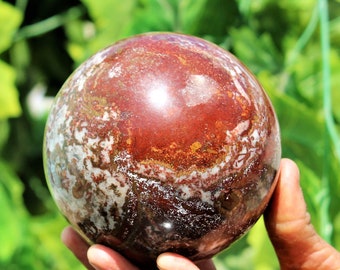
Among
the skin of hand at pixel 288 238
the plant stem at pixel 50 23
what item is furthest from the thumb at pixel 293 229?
the plant stem at pixel 50 23

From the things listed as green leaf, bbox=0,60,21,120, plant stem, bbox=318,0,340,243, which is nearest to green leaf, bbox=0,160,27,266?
green leaf, bbox=0,60,21,120

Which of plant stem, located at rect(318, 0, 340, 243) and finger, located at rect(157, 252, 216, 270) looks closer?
finger, located at rect(157, 252, 216, 270)

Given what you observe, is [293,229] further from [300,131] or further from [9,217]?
[9,217]

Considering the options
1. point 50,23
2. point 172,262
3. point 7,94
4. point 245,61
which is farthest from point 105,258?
point 50,23

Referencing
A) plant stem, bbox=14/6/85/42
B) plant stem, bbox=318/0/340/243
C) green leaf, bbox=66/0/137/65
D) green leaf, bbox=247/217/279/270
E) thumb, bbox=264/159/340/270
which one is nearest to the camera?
thumb, bbox=264/159/340/270

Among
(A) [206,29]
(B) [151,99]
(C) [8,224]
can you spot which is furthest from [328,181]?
(C) [8,224]

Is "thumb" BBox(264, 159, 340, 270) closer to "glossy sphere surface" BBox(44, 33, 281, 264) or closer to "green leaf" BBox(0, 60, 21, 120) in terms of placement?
"glossy sphere surface" BBox(44, 33, 281, 264)

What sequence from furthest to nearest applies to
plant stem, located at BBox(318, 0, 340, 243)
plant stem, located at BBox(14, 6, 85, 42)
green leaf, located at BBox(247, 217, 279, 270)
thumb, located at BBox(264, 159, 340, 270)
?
plant stem, located at BBox(14, 6, 85, 42)
green leaf, located at BBox(247, 217, 279, 270)
plant stem, located at BBox(318, 0, 340, 243)
thumb, located at BBox(264, 159, 340, 270)

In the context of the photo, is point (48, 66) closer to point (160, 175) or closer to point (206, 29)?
point (206, 29)
